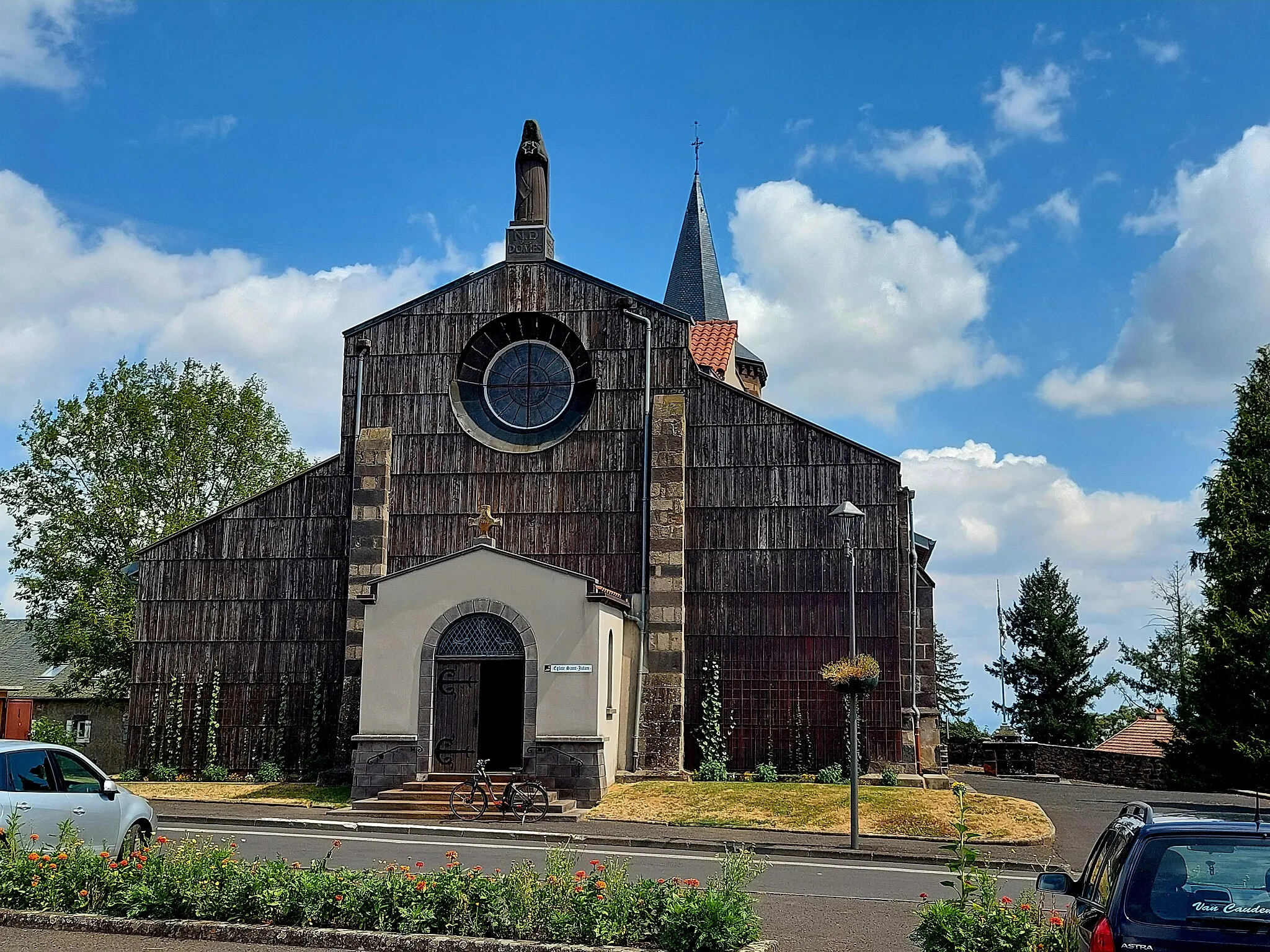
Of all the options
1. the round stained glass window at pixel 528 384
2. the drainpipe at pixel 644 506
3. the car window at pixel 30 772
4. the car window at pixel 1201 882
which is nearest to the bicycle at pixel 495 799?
the drainpipe at pixel 644 506

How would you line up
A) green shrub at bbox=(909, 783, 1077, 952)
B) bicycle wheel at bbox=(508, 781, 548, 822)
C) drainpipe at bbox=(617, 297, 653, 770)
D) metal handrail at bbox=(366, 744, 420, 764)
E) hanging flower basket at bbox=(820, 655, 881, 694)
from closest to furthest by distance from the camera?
green shrub at bbox=(909, 783, 1077, 952) < hanging flower basket at bbox=(820, 655, 881, 694) < bicycle wheel at bbox=(508, 781, 548, 822) < metal handrail at bbox=(366, 744, 420, 764) < drainpipe at bbox=(617, 297, 653, 770)

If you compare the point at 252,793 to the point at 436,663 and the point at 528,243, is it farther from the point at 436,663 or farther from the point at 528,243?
the point at 528,243

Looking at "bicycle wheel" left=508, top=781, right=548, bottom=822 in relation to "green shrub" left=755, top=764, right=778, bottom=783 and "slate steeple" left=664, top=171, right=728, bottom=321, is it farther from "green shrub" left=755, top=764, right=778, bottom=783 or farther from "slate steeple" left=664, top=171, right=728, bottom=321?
"slate steeple" left=664, top=171, right=728, bottom=321

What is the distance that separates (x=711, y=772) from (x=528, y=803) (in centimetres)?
546

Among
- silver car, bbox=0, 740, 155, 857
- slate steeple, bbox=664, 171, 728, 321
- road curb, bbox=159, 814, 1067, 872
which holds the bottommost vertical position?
road curb, bbox=159, 814, 1067, 872

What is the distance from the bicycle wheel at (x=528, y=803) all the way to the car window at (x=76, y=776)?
29.8 feet

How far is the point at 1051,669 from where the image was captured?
62531mm

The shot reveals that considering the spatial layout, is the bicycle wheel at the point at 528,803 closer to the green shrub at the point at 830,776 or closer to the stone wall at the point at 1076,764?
the green shrub at the point at 830,776

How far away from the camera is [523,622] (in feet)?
77.0

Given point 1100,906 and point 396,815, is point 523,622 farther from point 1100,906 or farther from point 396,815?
point 1100,906

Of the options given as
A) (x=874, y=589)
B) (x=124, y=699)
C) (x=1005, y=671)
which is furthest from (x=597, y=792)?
(x=1005, y=671)

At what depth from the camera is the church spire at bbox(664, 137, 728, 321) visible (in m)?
44.1

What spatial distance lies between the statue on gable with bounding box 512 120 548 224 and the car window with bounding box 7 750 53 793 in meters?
18.8

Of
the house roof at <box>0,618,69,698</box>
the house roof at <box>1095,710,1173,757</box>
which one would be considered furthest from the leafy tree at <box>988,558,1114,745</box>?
the house roof at <box>0,618,69,698</box>
